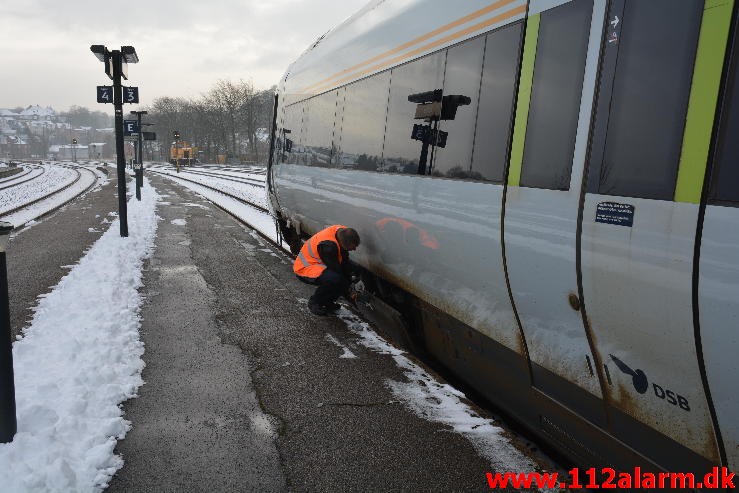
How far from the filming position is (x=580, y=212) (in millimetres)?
2447

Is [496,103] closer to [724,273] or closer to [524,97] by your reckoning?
[524,97]

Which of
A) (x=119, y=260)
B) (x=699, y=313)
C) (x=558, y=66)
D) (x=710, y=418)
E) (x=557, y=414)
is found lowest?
(x=119, y=260)

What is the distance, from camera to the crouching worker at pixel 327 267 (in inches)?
228

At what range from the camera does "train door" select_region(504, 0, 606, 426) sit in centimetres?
251

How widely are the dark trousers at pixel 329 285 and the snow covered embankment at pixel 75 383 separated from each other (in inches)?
75.2

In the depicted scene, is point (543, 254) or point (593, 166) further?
point (543, 254)

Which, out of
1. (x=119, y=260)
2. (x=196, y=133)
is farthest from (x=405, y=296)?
(x=196, y=133)

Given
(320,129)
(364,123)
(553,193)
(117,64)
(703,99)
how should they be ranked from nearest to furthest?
(703,99) → (553,193) → (364,123) → (320,129) → (117,64)

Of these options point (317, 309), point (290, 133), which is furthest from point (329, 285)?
point (290, 133)

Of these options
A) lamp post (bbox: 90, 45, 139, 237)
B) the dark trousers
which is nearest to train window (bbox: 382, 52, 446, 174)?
the dark trousers

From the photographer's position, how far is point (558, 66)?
8.95ft

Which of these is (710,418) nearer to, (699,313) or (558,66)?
(699,313)

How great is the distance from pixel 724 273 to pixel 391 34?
3.74 m

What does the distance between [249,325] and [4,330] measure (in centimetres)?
294
